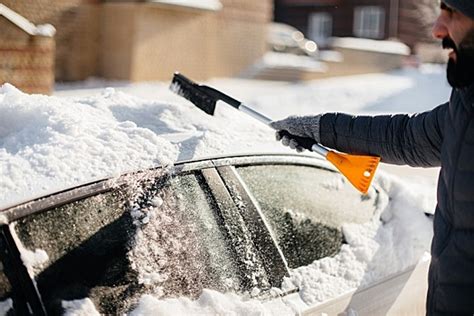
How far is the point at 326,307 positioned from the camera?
7.86ft

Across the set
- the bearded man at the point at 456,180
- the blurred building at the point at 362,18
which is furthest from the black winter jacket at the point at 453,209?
the blurred building at the point at 362,18

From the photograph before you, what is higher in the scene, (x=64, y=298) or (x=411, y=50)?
(x=64, y=298)

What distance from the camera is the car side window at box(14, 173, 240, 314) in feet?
5.97

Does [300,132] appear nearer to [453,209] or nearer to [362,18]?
[453,209]

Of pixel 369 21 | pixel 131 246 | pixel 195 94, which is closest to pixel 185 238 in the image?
pixel 131 246

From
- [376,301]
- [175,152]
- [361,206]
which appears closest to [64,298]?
[175,152]

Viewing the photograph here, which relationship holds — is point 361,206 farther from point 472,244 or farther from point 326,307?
point 472,244

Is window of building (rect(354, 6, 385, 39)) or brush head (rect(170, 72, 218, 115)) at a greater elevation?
brush head (rect(170, 72, 218, 115))

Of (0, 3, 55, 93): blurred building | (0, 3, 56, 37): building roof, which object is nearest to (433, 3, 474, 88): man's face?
(0, 3, 55, 93): blurred building

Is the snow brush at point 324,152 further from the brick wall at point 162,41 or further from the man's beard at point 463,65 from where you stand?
the brick wall at point 162,41

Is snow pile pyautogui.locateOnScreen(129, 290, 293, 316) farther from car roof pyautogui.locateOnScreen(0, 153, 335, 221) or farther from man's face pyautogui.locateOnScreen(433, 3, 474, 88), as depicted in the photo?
man's face pyautogui.locateOnScreen(433, 3, 474, 88)

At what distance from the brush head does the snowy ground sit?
0.05 metres

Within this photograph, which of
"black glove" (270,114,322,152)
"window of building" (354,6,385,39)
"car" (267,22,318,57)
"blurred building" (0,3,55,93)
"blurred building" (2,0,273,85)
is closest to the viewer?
"black glove" (270,114,322,152)

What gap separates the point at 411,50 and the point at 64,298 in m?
28.3
